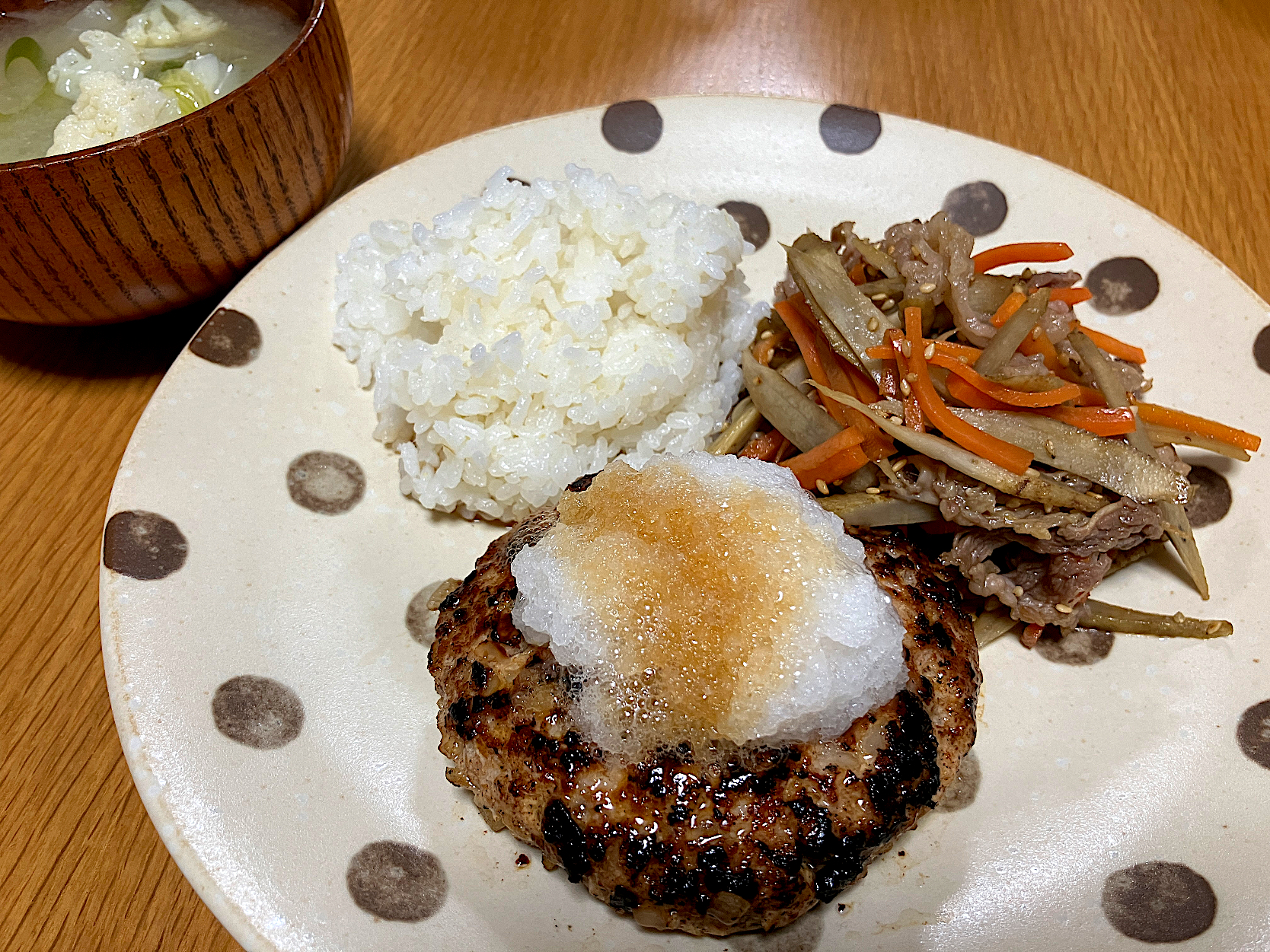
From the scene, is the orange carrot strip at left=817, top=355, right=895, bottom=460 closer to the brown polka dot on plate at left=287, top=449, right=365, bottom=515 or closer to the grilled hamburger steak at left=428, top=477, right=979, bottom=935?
the grilled hamburger steak at left=428, top=477, right=979, bottom=935

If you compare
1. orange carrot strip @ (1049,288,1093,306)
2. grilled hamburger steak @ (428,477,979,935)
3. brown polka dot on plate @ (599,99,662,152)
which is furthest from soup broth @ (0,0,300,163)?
orange carrot strip @ (1049,288,1093,306)

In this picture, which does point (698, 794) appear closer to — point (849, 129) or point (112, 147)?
point (112, 147)

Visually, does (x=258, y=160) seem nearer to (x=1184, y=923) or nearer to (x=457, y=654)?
(x=457, y=654)

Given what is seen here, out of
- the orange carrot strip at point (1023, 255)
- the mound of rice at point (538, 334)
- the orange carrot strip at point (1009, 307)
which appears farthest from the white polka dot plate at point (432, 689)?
the orange carrot strip at point (1009, 307)

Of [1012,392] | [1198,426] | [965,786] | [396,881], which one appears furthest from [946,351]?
[396,881]

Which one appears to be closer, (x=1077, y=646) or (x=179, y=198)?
(x=1077, y=646)

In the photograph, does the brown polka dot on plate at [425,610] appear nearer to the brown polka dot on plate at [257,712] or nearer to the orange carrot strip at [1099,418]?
the brown polka dot on plate at [257,712]
